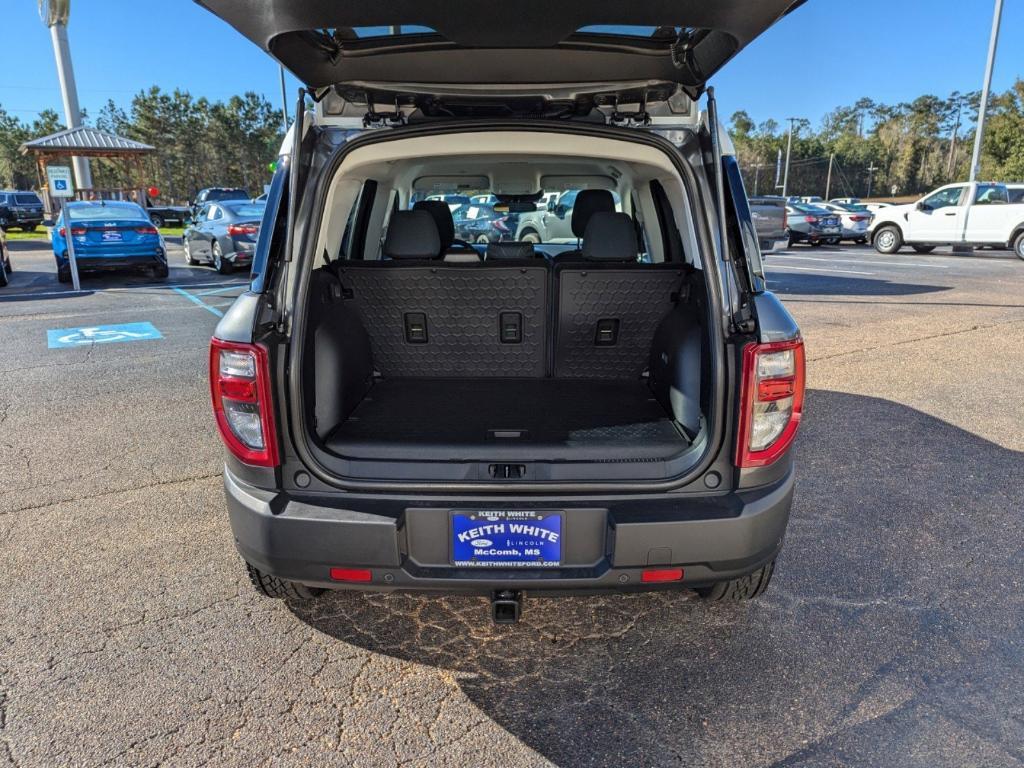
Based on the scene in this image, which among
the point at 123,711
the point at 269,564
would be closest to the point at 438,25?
the point at 269,564

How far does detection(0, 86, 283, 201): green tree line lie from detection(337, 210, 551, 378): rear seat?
6703cm

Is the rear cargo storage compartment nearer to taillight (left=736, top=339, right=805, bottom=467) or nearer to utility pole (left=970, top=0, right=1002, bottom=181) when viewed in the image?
taillight (left=736, top=339, right=805, bottom=467)

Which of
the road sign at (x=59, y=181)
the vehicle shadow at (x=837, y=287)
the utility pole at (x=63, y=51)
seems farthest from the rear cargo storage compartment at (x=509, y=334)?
the utility pole at (x=63, y=51)

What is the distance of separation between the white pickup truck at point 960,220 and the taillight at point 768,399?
19158mm

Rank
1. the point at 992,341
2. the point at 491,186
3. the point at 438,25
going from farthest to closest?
1. the point at 992,341
2. the point at 491,186
3. the point at 438,25

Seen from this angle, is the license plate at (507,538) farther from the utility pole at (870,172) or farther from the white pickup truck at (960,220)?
the utility pole at (870,172)

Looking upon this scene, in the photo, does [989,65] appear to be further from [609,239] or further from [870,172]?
[870,172]

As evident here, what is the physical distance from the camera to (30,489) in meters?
3.68

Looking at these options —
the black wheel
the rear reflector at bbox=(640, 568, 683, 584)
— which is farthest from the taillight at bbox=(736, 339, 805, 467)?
the black wheel

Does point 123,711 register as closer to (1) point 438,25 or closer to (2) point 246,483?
(2) point 246,483

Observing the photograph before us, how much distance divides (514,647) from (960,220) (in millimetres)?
19814

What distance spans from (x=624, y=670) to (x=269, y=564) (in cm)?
120

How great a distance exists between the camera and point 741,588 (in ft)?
8.11

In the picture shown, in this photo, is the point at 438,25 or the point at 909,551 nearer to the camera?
the point at 438,25
